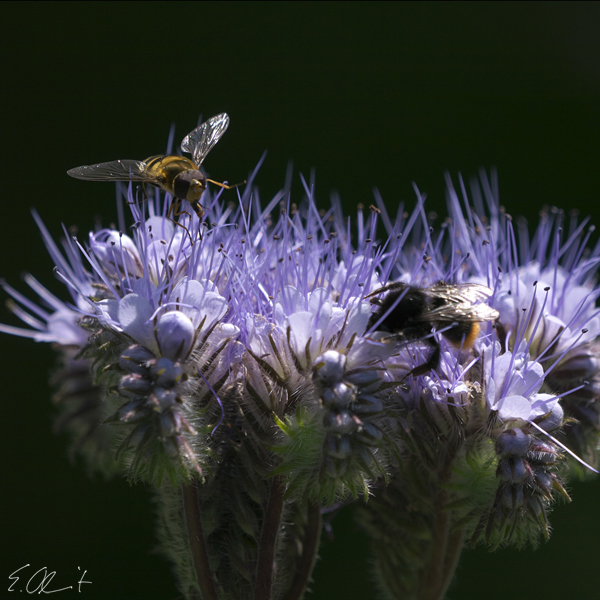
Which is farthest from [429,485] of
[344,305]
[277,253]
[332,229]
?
[332,229]

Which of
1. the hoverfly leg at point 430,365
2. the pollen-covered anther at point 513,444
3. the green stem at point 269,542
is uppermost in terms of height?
the hoverfly leg at point 430,365

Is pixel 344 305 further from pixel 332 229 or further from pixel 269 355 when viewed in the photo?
pixel 332 229

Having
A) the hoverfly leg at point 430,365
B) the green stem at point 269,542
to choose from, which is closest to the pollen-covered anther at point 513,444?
the hoverfly leg at point 430,365

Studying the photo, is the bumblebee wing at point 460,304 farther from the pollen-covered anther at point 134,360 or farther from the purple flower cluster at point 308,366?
the pollen-covered anther at point 134,360

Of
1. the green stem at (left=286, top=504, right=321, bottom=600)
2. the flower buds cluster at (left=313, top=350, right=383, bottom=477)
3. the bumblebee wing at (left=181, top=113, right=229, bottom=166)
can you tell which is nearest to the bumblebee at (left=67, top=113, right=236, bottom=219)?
the bumblebee wing at (left=181, top=113, right=229, bottom=166)

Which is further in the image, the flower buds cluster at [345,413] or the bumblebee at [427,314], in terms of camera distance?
the bumblebee at [427,314]

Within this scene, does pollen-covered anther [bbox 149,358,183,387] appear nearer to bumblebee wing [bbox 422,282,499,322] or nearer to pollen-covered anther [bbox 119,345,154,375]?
pollen-covered anther [bbox 119,345,154,375]

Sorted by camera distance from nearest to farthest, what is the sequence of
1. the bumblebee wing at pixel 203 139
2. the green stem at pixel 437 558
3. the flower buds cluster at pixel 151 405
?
the flower buds cluster at pixel 151 405
the green stem at pixel 437 558
the bumblebee wing at pixel 203 139
